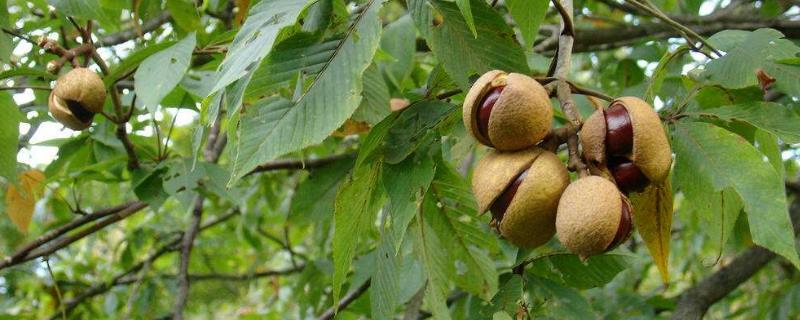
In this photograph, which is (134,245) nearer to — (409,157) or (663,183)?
(409,157)

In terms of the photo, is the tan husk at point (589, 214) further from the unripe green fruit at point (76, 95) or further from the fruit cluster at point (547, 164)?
the unripe green fruit at point (76, 95)

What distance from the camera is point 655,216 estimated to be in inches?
66.6

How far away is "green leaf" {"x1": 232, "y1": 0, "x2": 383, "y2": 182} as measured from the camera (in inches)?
56.6

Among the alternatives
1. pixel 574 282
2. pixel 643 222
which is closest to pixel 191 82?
pixel 574 282

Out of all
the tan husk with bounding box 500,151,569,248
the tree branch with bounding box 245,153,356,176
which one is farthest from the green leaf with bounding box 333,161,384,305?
the tree branch with bounding box 245,153,356,176

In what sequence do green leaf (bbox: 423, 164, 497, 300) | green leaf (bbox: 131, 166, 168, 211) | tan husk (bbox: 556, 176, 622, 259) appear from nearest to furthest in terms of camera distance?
tan husk (bbox: 556, 176, 622, 259) → green leaf (bbox: 423, 164, 497, 300) → green leaf (bbox: 131, 166, 168, 211)

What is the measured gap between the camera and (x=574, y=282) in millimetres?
2150

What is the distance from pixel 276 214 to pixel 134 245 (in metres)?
0.80

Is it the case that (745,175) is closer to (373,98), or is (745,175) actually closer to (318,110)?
(318,110)

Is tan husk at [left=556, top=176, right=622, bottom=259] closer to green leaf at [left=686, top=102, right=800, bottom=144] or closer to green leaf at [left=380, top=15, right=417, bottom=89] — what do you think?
green leaf at [left=686, top=102, right=800, bottom=144]

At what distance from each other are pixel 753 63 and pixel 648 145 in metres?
0.56

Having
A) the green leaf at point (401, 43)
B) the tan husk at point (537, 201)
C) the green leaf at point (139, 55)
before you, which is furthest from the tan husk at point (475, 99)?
the green leaf at point (401, 43)

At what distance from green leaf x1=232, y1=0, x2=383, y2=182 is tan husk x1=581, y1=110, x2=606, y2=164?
432 millimetres

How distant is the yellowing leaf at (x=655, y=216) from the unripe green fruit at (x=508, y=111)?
Answer: 31 centimetres
